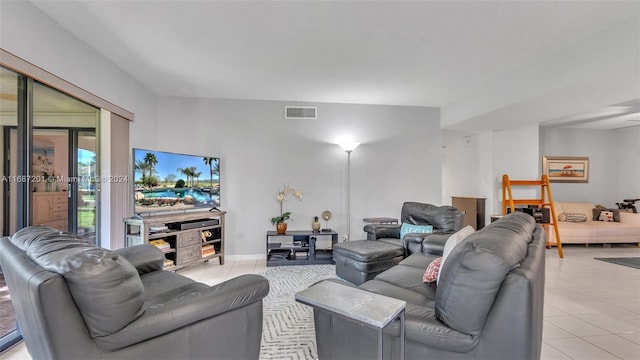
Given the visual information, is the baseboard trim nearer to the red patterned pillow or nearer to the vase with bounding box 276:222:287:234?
the vase with bounding box 276:222:287:234

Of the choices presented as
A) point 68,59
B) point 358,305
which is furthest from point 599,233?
point 68,59

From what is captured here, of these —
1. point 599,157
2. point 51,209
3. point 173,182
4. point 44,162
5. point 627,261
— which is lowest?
point 627,261

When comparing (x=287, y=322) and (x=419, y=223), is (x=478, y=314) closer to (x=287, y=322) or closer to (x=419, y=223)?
(x=287, y=322)

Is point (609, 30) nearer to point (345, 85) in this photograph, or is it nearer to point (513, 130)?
point (345, 85)

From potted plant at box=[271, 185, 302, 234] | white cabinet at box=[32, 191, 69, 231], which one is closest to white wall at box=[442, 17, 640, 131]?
potted plant at box=[271, 185, 302, 234]

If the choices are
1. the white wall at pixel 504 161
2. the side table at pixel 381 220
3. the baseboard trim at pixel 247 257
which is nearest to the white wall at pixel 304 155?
the baseboard trim at pixel 247 257

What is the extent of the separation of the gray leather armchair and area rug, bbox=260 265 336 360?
898 millimetres

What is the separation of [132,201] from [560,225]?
725 cm

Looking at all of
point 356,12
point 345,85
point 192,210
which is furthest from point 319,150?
point 356,12

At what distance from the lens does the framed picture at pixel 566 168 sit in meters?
6.20

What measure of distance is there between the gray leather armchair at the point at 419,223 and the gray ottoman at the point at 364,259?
0.18 metres

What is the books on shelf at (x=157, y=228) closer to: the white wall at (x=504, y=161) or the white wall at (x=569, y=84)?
the white wall at (x=569, y=84)

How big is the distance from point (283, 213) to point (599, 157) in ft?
23.9

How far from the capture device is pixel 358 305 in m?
1.26
